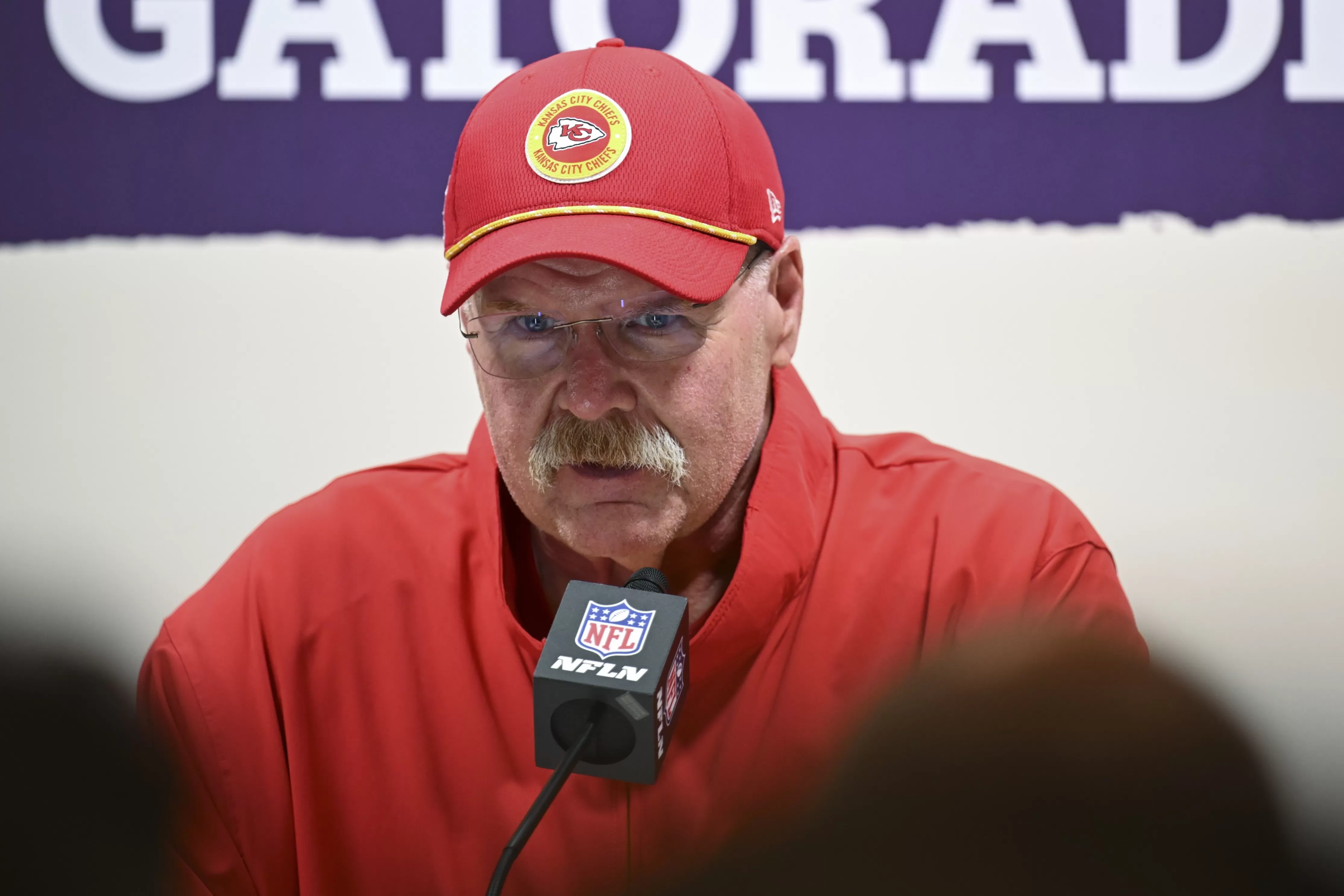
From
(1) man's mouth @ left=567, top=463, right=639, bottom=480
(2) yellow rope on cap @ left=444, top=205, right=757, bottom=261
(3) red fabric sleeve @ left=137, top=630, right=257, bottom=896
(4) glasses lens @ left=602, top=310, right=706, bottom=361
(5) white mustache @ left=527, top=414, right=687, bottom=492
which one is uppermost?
(2) yellow rope on cap @ left=444, top=205, right=757, bottom=261

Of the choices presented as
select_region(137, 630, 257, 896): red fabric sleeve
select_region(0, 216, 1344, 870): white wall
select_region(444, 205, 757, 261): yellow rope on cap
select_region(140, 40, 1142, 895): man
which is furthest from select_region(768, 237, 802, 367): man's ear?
select_region(137, 630, 257, 896): red fabric sleeve

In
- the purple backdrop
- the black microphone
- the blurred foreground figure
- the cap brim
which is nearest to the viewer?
the blurred foreground figure

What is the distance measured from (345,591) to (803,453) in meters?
0.52

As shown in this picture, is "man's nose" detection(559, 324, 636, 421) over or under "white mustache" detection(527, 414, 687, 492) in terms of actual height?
over

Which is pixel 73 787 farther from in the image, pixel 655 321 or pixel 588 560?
pixel 588 560

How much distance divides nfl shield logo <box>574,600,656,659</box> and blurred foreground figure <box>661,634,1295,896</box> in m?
0.38

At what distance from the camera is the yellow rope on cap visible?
1.06m

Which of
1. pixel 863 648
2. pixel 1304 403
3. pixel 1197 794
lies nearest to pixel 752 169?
pixel 863 648

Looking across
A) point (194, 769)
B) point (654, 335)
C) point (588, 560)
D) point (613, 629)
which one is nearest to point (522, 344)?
point (654, 335)

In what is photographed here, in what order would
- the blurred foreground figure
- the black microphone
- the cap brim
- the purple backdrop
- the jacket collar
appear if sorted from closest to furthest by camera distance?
the blurred foreground figure
the black microphone
the cap brim
the jacket collar
the purple backdrop

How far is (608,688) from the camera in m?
0.74

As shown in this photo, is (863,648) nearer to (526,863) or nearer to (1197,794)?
(526,863)

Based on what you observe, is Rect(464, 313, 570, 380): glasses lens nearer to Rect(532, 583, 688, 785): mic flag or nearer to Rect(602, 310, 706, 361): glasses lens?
→ Rect(602, 310, 706, 361): glasses lens

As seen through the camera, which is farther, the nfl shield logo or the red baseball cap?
the red baseball cap
